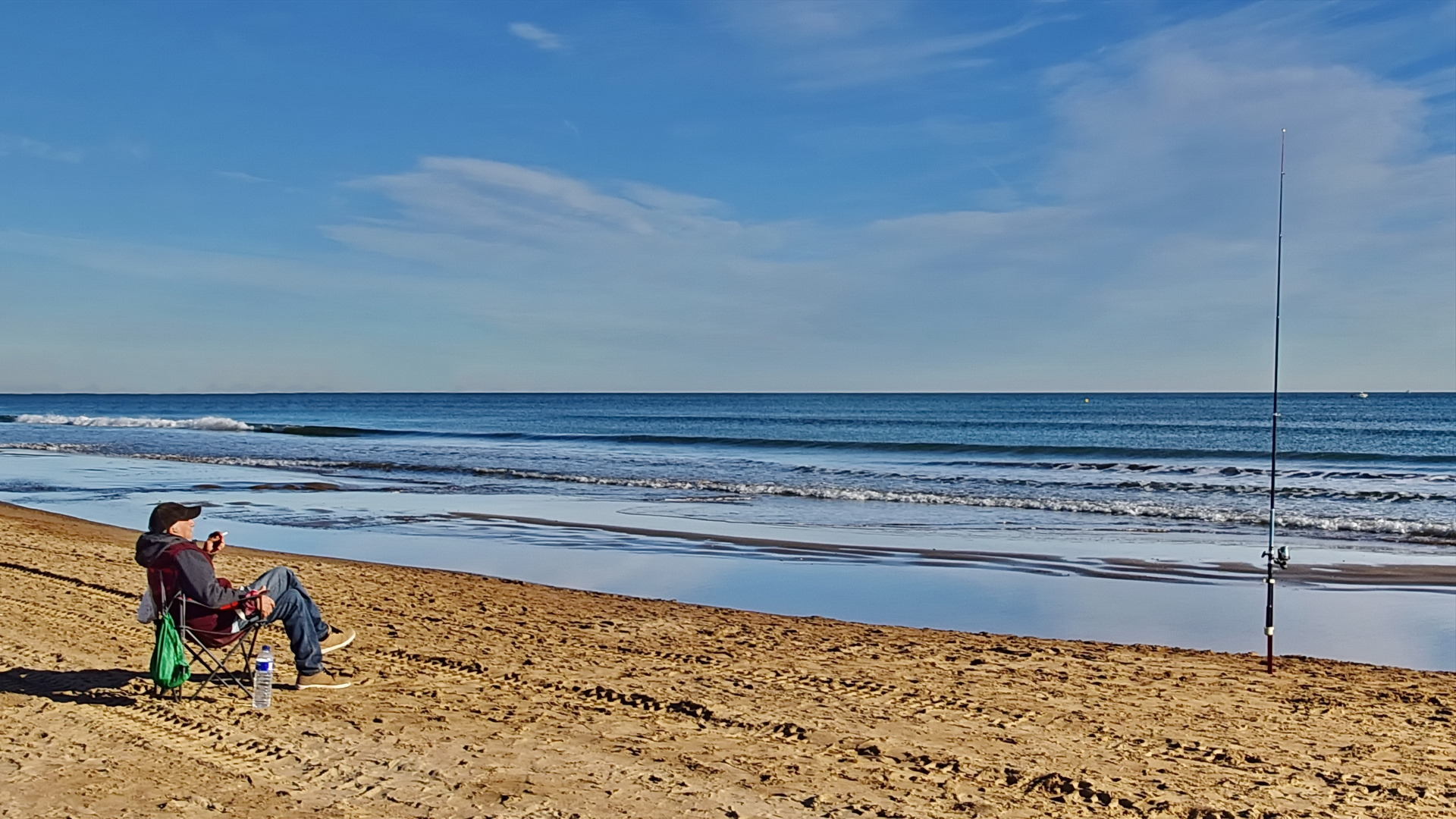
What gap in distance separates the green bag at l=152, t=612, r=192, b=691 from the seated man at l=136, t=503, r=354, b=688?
12 cm

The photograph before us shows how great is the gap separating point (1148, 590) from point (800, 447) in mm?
31765

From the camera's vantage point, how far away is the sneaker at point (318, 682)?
607 cm

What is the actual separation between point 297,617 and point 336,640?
4.74 ft

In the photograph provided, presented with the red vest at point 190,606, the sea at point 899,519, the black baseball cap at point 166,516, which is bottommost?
the sea at point 899,519

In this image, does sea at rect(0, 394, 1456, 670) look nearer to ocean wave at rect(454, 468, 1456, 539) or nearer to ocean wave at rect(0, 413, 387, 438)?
ocean wave at rect(454, 468, 1456, 539)

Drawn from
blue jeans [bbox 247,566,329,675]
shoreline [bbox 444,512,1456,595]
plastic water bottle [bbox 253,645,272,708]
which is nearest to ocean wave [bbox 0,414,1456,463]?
shoreline [bbox 444,512,1456,595]

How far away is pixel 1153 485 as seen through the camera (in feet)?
78.1

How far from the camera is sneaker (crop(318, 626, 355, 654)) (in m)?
6.74

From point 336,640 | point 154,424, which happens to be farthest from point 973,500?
point 154,424

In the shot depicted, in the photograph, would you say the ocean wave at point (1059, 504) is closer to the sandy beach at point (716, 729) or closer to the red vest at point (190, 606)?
the sandy beach at point (716, 729)

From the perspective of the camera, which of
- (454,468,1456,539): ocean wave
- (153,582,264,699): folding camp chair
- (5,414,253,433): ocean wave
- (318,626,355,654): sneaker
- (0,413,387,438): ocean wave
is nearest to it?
(153,582,264,699): folding camp chair

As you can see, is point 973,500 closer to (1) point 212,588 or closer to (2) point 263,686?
(2) point 263,686

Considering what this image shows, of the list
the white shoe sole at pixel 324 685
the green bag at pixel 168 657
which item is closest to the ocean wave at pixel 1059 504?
the white shoe sole at pixel 324 685

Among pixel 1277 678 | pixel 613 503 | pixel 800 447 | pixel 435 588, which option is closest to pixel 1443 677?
pixel 1277 678
